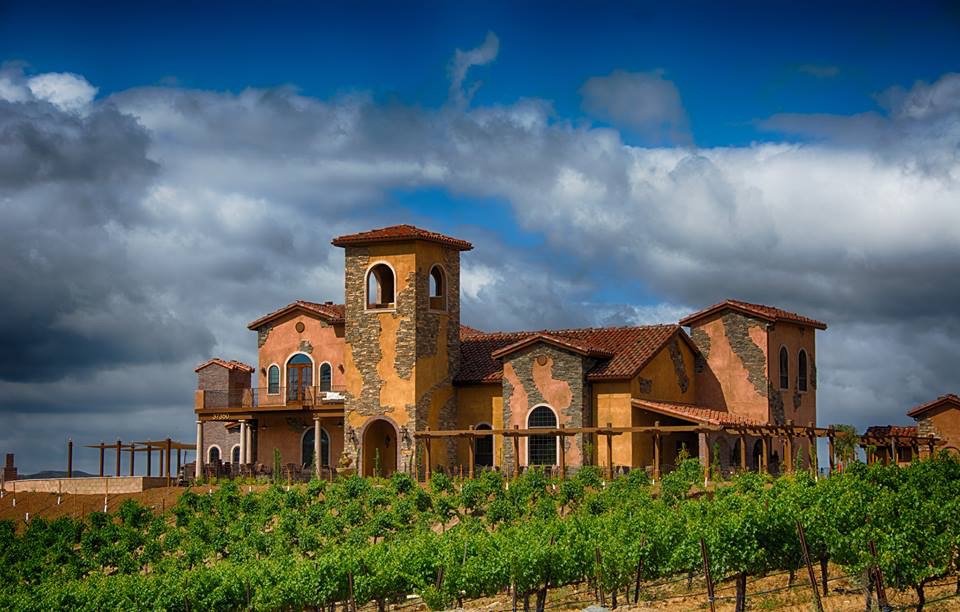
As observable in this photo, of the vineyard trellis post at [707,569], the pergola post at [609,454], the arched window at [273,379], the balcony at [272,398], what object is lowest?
the vineyard trellis post at [707,569]

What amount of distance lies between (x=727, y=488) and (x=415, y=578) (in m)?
9.52

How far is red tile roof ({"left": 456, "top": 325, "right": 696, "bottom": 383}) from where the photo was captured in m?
46.3

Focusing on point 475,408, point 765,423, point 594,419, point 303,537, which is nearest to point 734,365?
point 765,423

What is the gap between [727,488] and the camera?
122ft

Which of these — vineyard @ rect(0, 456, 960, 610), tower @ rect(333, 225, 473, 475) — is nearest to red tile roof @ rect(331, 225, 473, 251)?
tower @ rect(333, 225, 473, 475)

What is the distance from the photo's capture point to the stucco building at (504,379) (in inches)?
1823

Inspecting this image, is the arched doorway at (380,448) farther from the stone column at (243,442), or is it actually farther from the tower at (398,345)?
the stone column at (243,442)

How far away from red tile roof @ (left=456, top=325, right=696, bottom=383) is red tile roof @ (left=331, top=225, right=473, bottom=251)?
3847 mm

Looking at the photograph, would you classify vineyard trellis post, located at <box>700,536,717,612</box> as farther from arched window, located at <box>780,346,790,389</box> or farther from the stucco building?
arched window, located at <box>780,346,790,389</box>

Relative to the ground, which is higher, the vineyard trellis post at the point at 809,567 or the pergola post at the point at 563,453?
the pergola post at the point at 563,453

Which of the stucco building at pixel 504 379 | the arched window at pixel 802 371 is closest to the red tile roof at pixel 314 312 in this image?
the stucco building at pixel 504 379

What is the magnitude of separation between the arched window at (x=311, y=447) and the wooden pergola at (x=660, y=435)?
5838 millimetres

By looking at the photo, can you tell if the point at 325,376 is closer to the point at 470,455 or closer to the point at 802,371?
the point at 470,455

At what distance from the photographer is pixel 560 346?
46.5 m
